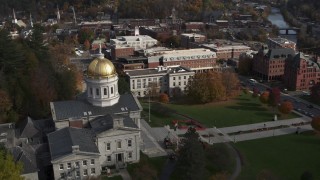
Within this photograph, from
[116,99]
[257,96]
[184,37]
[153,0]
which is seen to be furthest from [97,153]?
[153,0]

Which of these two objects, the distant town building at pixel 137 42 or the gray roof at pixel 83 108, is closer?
the gray roof at pixel 83 108

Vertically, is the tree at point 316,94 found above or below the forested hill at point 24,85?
below

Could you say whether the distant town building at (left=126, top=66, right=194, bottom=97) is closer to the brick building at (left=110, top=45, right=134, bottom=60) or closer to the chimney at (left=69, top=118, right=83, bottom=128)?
the brick building at (left=110, top=45, right=134, bottom=60)

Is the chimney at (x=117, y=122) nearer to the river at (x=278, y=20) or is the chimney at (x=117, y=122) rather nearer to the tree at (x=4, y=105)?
→ the tree at (x=4, y=105)

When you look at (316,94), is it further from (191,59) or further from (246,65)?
(191,59)

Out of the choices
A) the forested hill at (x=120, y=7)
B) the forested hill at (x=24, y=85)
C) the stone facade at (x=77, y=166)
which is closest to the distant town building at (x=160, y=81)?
the forested hill at (x=24, y=85)

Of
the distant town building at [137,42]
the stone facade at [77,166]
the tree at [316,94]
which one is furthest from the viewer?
the distant town building at [137,42]

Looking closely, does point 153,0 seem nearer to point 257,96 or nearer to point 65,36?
point 65,36
